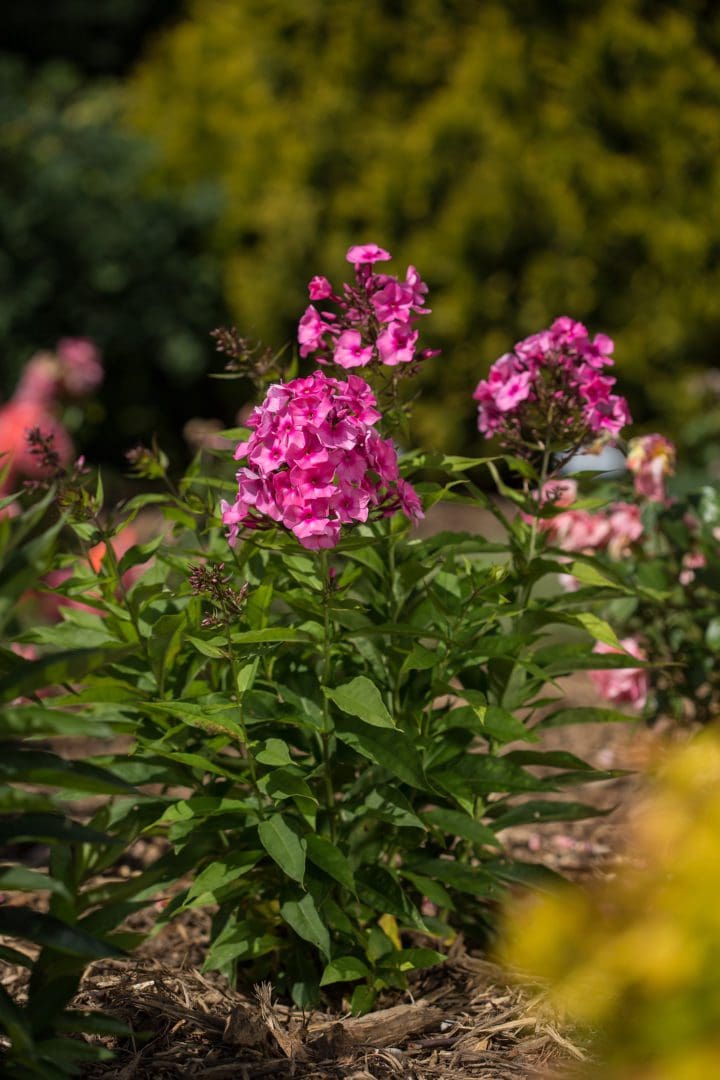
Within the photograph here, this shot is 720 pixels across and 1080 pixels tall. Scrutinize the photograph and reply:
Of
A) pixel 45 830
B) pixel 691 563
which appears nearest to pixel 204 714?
pixel 45 830

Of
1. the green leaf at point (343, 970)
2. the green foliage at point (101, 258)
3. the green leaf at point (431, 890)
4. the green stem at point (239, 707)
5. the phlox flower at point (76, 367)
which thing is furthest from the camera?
the green foliage at point (101, 258)

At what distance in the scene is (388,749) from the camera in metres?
2.14

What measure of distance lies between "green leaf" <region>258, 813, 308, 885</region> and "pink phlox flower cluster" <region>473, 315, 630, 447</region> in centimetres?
94

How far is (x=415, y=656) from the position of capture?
7.19 ft

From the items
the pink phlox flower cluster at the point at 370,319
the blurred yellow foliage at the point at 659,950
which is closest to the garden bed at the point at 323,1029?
the blurred yellow foliage at the point at 659,950

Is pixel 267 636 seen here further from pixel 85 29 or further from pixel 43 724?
pixel 85 29

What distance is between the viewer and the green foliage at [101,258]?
28.5ft

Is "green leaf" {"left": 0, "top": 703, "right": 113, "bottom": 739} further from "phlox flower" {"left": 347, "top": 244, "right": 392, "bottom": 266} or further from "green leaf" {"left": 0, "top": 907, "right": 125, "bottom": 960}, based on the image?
"phlox flower" {"left": 347, "top": 244, "right": 392, "bottom": 266}

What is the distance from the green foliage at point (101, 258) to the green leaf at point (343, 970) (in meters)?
7.10

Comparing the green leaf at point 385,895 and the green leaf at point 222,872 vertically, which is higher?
the green leaf at point 222,872

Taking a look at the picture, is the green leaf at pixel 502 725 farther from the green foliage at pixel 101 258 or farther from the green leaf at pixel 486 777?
the green foliage at pixel 101 258

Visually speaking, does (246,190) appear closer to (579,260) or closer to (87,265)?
(87,265)

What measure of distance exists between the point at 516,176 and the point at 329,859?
19.8 feet

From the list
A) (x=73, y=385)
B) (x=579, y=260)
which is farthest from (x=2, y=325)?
(x=579, y=260)
